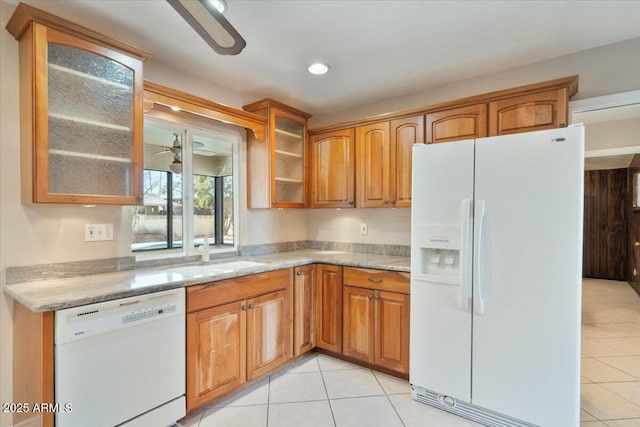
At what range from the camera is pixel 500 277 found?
1875 millimetres

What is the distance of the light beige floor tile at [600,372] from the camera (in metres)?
2.46

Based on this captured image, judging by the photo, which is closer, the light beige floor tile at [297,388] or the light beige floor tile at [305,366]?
the light beige floor tile at [297,388]

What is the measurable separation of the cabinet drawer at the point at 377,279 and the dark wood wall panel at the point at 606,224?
6.47m

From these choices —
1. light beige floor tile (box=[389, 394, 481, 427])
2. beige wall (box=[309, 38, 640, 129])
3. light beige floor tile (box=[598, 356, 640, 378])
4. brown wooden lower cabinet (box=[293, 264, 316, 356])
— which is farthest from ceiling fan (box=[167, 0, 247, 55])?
light beige floor tile (box=[598, 356, 640, 378])

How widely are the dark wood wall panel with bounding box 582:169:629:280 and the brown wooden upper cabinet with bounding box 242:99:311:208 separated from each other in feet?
21.9

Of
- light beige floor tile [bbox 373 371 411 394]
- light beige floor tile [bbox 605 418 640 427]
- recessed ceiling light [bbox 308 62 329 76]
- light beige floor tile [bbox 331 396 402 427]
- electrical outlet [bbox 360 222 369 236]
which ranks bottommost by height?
light beige floor tile [bbox 373 371 411 394]

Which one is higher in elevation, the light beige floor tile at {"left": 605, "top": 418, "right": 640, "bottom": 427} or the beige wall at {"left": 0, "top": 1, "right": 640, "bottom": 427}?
the beige wall at {"left": 0, "top": 1, "right": 640, "bottom": 427}

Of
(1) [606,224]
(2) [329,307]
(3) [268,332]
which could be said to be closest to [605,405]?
(2) [329,307]

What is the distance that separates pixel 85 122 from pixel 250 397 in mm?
2111

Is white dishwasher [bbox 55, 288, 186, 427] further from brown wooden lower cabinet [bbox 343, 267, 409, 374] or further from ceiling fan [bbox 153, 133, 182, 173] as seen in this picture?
brown wooden lower cabinet [bbox 343, 267, 409, 374]

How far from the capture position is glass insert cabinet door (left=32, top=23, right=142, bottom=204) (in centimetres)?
166

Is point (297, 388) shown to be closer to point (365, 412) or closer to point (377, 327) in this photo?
point (365, 412)

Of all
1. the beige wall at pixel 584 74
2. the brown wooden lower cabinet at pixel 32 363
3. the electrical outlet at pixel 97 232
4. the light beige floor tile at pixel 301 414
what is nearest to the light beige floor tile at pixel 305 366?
the light beige floor tile at pixel 301 414

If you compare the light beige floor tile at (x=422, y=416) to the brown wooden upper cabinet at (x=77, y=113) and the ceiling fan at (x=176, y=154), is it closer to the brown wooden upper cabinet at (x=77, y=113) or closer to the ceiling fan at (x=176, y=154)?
the brown wooden upper cabinet at (x=77, y=113)
